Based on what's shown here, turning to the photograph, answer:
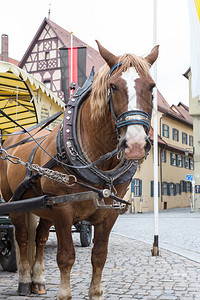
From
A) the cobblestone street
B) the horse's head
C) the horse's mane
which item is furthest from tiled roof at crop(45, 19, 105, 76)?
the horse's head

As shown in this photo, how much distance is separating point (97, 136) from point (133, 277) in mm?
2833

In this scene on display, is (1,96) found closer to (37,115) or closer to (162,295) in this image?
(37,115)

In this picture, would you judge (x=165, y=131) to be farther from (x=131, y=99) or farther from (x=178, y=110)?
(x=131, y=99)

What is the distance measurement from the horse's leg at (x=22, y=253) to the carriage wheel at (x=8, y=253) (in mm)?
1223

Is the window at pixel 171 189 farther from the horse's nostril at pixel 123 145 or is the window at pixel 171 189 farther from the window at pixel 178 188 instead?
the horse's nostril at pixel 123 145

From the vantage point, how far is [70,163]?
3363mm

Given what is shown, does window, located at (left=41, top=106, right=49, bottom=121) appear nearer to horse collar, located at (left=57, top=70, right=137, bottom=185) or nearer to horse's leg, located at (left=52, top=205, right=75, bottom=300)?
horse collar, located at (left=57, top=70, right=137, bottom=185)

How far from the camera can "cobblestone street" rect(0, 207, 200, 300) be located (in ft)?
14.8

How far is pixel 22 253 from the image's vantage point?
15.3 ft

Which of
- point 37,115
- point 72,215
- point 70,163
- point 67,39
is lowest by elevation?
point 72,215

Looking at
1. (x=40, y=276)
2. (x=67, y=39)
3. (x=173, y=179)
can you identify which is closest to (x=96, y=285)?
(x=40, y=276)

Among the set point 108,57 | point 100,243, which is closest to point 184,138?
point 100,243

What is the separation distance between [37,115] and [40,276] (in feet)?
13.2

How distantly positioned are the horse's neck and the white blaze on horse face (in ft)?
1.24
